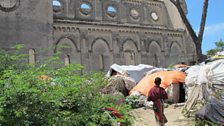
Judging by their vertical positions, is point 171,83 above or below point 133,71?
below

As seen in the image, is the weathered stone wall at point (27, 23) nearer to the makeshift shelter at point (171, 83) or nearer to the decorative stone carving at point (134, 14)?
the makeshift shelter at point (171, 83)

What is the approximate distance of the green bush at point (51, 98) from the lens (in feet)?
13.0

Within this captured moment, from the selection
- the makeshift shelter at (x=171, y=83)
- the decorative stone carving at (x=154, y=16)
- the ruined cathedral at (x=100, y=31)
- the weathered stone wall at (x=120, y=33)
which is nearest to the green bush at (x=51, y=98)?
the makeshift shelter at (x=171, y=83)

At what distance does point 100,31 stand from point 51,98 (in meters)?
19.8

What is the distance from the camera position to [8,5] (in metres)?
20.0

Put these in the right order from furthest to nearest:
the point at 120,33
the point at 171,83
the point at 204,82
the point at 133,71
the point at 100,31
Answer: the point at 120,33, the point at 100,31, the point at 133,71, the point at 171,83, the point at 204,82

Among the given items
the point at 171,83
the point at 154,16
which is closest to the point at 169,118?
the point at 171,83

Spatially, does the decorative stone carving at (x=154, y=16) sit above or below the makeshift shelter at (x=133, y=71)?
above

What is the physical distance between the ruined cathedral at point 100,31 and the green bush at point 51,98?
12193 millimetres

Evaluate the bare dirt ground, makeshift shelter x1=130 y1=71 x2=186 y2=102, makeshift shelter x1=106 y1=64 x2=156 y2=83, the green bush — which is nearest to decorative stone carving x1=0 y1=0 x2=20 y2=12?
makeshift shelter x1=106 y1=64 x2=156 y2=83

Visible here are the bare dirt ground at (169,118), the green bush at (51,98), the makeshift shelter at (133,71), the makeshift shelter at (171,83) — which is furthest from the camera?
the makeshift shelter at (133,71)

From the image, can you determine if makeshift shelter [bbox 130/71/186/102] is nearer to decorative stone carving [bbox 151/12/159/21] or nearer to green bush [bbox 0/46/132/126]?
green bush [bbox 0/46/132/126]

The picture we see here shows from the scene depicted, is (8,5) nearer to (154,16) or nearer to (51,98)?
(154,16)

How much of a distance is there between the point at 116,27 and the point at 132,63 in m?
3.08
